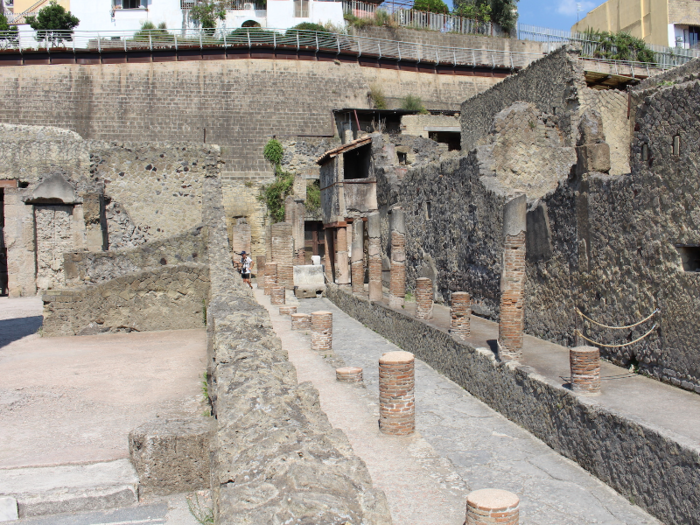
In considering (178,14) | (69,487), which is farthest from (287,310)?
(178,14)

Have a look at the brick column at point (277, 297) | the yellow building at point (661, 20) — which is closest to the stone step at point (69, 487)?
the brick column at point (277, 297)

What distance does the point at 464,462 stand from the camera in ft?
22.0

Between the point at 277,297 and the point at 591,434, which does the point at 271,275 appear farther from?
the point at 591,434

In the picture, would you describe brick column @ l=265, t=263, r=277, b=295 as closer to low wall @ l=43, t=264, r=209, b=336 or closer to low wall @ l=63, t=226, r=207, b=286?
low wall @ l=63, t=226, r=207, b=286

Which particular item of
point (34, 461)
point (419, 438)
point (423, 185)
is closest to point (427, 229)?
point (423, 185)

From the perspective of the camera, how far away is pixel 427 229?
51.3ft

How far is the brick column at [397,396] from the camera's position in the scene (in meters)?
6.53

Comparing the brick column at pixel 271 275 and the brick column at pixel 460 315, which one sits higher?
the brick column at pixel 271 275

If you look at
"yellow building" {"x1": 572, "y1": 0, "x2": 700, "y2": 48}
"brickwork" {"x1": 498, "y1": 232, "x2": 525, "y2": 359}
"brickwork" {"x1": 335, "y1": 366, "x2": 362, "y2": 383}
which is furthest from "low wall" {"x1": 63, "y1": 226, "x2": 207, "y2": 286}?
"yellow building" {"x1": 572, "y1": 0, "x2": 700, "y2": 48}

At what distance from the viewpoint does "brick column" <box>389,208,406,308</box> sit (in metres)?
14.2

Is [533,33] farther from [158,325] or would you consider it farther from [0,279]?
[158,325]

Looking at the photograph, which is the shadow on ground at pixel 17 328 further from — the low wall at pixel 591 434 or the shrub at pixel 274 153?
the shrub at pixel 274 153

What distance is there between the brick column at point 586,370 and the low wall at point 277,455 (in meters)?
3.57

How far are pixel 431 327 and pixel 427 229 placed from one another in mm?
4971
